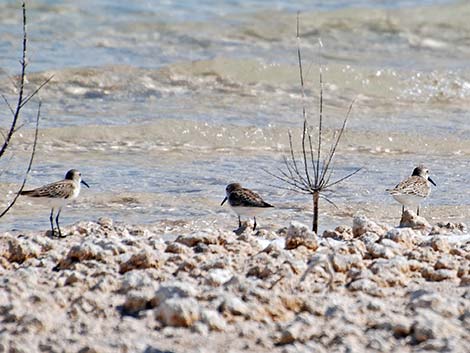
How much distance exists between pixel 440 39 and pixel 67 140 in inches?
396

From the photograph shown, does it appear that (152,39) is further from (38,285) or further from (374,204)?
(38,285)

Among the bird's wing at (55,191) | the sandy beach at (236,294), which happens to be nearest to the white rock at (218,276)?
the sandy beach at (236,294)

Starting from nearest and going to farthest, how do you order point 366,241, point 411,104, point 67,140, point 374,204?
point 366,241, point 374,204, point 67,140, point 411,104

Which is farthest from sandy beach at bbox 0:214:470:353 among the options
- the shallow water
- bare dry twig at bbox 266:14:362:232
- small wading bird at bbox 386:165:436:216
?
the shallow water

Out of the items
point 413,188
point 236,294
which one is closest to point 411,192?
point 413,188

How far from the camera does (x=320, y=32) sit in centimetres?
2258

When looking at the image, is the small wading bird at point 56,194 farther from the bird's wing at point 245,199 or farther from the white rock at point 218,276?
the white rock at point 218,276

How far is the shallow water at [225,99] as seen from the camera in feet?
39.6

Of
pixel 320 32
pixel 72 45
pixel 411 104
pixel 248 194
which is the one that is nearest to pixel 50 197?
pixel 248 194

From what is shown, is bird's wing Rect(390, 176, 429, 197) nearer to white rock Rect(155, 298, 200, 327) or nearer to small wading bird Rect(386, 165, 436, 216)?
small wading bird Rect(386, 165, 436, 216)

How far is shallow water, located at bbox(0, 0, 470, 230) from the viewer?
1206 cm

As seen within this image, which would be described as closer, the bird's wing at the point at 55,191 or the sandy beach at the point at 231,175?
the sandy beach at the point at 231,175

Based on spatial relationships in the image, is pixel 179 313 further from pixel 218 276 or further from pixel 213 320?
pixel 218 276

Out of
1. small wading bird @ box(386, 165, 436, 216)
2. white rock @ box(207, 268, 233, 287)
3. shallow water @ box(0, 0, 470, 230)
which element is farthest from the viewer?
shallow water @ box(0, 0, 470, 230)
